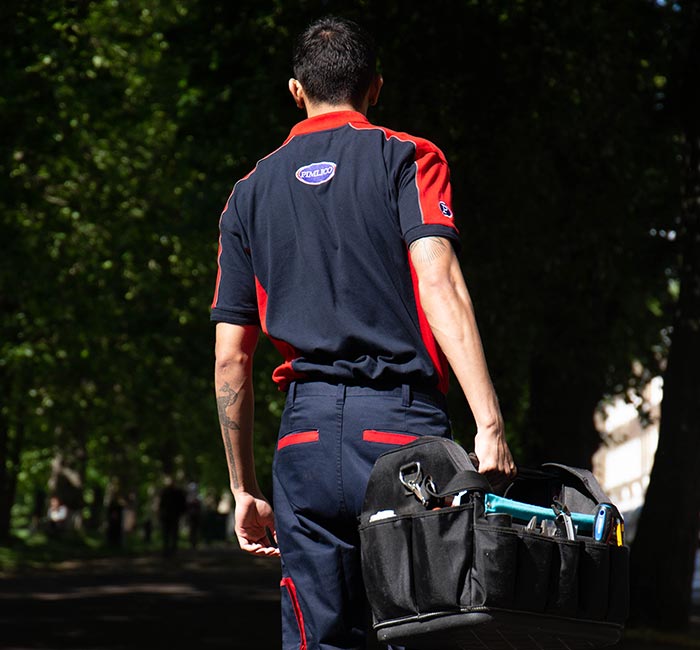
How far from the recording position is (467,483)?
10.1 ft

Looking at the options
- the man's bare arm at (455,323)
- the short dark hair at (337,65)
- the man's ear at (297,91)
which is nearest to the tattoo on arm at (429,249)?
the man's bare arm at (455,323)

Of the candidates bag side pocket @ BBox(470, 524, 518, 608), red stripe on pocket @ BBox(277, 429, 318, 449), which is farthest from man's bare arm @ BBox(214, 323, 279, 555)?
bag side pocket @ BBox(470, 524, 518, 608)

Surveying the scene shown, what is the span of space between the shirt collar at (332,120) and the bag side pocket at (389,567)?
3.58ft

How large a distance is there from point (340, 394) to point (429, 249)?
42cm

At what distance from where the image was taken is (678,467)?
13352mm

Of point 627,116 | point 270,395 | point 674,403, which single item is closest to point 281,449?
point 674,403

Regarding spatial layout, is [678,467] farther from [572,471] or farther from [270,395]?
[270,395]

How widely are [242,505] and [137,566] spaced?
2634 centimetres

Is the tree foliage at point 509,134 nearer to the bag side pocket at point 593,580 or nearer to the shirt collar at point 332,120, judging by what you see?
the shirt collar at point 332,120

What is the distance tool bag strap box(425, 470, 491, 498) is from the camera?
3.09 meters

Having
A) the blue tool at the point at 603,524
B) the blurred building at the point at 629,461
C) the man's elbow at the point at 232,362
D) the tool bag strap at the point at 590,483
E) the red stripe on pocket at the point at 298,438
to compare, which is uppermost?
the man's elbow at the point at 232,362

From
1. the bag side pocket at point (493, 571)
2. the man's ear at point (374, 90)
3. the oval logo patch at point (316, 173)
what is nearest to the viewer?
the bag side pocket at point (493, 571)

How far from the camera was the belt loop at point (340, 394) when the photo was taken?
3461 mm

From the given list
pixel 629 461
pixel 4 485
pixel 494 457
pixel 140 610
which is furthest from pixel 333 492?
pixel 629 461
